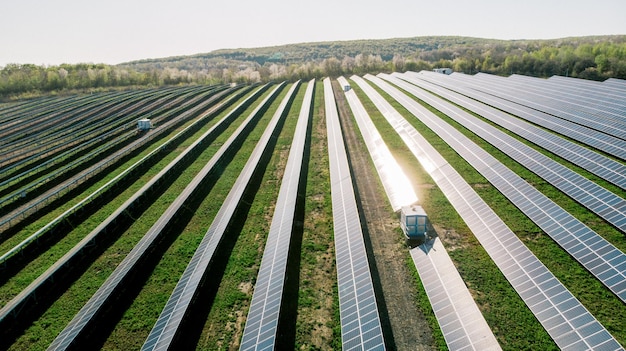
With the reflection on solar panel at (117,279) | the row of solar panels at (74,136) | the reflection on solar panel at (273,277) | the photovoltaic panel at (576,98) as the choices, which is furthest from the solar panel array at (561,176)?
the row of solar panels at (74,136)

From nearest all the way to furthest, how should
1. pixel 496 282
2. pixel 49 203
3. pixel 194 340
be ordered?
1. pixel 194 340
2. pixel 496 282
3. pixel 49 203

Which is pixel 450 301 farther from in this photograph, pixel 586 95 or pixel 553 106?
pixel 586 95

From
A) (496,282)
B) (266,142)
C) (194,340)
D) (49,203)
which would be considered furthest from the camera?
(266,142)

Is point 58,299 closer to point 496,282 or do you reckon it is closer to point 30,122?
point 496,282

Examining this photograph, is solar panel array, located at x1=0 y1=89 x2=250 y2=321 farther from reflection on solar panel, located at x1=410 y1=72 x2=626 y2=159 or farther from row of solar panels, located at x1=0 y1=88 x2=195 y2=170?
reflection on solar panel, located at x1=410 y1=72 x2=626 y2=159

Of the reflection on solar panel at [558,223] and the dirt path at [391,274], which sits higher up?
the reflection on solar panel at [558,223]

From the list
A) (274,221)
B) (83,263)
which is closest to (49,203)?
(83,263)

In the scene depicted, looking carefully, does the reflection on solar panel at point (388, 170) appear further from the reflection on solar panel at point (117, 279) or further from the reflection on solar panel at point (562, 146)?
the reflection on solar panel at point (117, 279)
